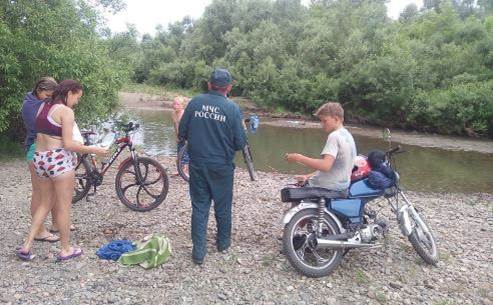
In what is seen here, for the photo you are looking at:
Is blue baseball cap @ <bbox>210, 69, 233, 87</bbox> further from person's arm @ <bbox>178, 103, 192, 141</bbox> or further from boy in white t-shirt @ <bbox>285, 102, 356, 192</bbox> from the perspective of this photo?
boy in white t-shirt @ <bbox>285, 102, 356, 192</bbox>

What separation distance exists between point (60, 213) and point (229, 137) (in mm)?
1899

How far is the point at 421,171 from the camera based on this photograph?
13.5 meters

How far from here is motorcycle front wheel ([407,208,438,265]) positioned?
500 centimetres

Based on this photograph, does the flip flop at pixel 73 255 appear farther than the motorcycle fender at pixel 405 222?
No

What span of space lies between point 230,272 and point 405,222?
202 centimetres

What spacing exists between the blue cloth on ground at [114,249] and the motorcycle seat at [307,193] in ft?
6.06

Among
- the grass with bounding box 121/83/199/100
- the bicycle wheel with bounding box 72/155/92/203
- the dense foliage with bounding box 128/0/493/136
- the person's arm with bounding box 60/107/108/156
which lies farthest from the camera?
the grass with bounding box 121/83/199/100

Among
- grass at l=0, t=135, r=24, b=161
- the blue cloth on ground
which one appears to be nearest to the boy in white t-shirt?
the blue cloth on ground

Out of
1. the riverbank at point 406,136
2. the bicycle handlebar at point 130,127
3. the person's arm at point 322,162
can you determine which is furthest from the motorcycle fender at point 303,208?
the riverbank at point 406,136

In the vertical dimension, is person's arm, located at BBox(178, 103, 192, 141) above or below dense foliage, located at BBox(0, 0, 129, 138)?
below

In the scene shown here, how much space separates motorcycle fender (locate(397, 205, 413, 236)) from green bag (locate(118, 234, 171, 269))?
2.61m

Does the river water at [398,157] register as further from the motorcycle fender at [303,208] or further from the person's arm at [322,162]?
the person's arm at [322,162]

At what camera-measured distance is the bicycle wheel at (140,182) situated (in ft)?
20.9

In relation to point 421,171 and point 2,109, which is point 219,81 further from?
point 421,171
